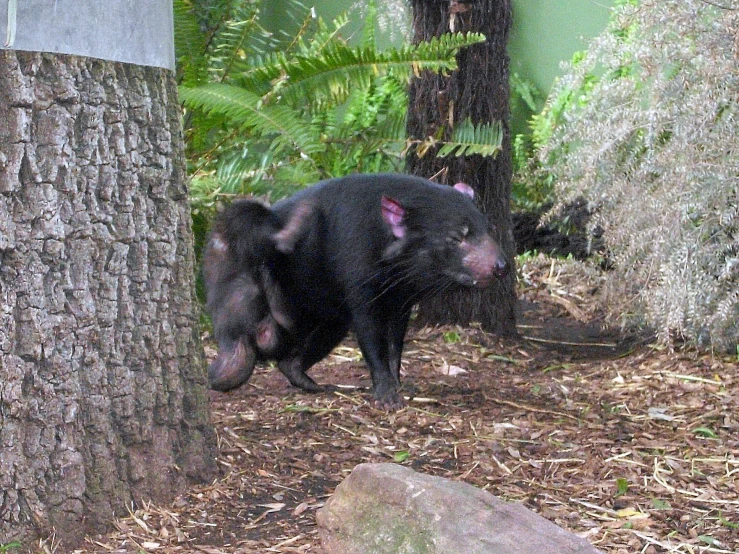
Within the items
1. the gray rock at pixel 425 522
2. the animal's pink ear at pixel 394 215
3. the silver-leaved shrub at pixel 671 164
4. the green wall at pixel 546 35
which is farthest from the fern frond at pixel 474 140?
the gray rock at pixel 425 522

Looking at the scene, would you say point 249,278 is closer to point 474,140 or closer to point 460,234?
point 460,234

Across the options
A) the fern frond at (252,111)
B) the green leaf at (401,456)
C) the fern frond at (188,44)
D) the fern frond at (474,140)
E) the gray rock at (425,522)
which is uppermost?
the fern frond at (188,44)

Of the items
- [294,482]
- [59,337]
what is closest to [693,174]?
[294,482]

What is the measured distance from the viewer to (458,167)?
555cm

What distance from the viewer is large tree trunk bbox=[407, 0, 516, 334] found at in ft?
18.0

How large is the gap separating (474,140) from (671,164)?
1.04 metres

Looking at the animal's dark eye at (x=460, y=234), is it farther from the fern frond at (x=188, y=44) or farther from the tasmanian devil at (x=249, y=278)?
the fern frond at (x=188, y=44)

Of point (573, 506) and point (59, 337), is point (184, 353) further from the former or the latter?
point (573, 506)

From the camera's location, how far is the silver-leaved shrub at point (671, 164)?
473cm

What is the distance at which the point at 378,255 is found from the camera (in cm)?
423

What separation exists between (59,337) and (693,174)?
3291 mm

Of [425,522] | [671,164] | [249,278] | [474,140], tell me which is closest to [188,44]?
[474,140]

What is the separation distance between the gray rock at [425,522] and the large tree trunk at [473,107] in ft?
10.7

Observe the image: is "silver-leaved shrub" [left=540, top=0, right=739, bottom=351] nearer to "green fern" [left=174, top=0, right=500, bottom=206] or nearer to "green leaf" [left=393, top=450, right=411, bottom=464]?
"green fern" [left=174, top=0, right=500, bottom=206]
